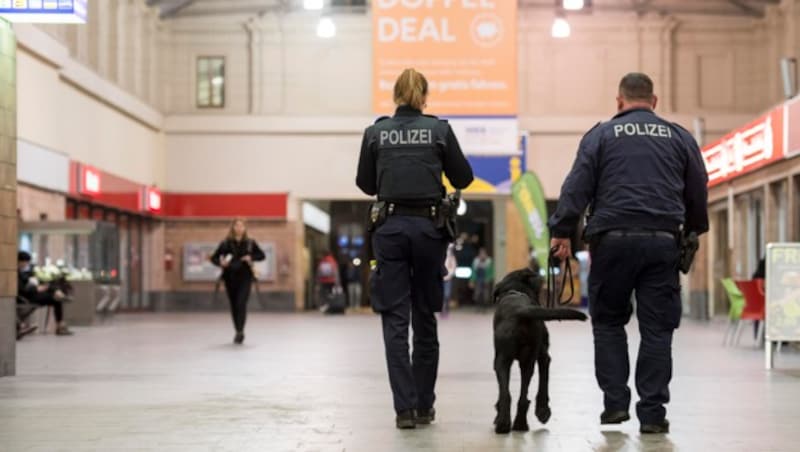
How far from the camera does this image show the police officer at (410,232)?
22.1 feet

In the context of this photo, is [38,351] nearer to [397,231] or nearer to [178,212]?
[397,231]

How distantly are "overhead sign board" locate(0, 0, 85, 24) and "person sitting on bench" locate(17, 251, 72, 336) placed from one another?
9239 mm

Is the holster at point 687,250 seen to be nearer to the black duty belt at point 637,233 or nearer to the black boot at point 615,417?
the black duty belt at point 637,233

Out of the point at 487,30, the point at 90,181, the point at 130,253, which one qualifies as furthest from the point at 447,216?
the point at 130,253

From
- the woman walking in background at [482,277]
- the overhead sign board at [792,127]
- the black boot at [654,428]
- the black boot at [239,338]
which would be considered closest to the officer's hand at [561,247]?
the black boot at [654,428]

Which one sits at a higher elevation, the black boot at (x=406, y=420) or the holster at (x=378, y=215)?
the holster at (x=378, y=215)

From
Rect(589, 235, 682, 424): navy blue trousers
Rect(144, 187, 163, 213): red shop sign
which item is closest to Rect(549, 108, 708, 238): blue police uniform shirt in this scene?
Rect(589, 235, 682, 424): navy blue trousers

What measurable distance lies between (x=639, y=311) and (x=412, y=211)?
1.22m

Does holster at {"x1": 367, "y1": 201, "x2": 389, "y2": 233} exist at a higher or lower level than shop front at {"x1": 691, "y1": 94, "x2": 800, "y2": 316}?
lower

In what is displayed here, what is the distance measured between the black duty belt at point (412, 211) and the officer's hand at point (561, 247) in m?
0.63

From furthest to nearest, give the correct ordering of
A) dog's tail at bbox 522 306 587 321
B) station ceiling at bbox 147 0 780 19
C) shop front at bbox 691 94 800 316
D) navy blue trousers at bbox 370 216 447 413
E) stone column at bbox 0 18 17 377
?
station ceiling at bbox 147 0 780 19
shop front at bbox 691 94 800 316
stone column at bbox 0 18 17 377
navy blue trousers at bbox 370 216 447 413
dog's tail at bbox 522 306 587 321

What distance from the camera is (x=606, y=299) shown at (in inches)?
262

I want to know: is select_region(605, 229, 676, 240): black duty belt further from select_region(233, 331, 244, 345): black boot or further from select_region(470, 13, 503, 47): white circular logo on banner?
select_region(470, 13, 503, 47): white circular logo on banner

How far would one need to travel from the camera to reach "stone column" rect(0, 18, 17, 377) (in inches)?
396
